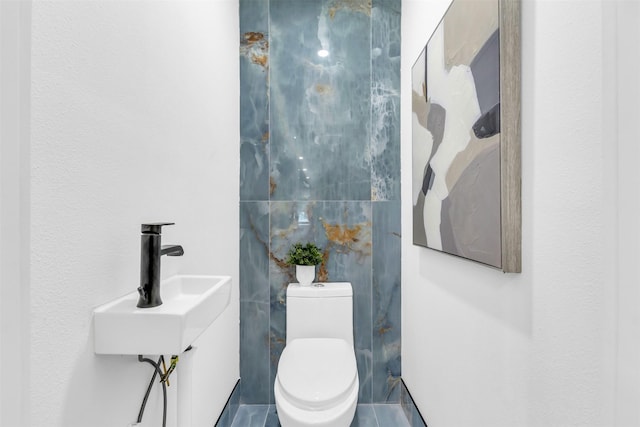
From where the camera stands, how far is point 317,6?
7.13 ft

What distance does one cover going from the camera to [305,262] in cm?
205

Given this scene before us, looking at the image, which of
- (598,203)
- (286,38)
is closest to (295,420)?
(598,203)

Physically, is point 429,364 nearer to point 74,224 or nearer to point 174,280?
point 174,280

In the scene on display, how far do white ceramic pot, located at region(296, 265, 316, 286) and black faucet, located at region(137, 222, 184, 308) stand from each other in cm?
117

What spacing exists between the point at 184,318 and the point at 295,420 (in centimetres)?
82

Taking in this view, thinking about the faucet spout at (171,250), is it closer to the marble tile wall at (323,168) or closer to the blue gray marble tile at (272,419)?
the marble tile wall at (323,168)

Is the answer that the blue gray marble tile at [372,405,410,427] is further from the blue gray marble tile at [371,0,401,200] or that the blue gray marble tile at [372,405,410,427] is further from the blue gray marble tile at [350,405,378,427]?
the blue gray marble tile at [371,0,401,200]

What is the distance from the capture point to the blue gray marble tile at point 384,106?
2.17 m

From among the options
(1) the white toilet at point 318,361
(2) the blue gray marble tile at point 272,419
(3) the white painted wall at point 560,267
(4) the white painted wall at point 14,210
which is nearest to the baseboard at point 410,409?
(1) the white toilet at point 318,361

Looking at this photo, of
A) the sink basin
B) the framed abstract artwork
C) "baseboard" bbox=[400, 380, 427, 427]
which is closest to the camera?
the sink basin

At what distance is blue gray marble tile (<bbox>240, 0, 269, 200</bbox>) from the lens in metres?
2.17

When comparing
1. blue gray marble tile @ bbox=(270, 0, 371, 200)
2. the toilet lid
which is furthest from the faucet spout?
blue gray marble tile @ bbox=(270, 0, 371, 200)

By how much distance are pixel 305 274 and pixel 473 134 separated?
1.22m

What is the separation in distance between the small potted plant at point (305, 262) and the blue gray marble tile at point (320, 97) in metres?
0.38
